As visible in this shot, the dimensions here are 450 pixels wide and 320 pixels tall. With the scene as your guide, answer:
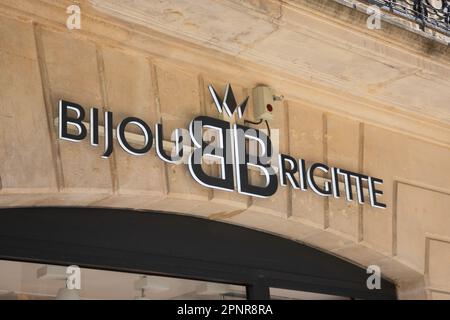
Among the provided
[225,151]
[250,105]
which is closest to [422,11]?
[250,105]

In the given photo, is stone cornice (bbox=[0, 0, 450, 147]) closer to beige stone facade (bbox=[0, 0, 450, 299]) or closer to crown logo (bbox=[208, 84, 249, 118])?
beige stone facade (bbox=[0, 0, 450, 299])

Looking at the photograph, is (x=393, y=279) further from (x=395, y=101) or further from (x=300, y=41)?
(x=300, y=41)

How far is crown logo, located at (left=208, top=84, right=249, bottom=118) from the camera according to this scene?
268 inches

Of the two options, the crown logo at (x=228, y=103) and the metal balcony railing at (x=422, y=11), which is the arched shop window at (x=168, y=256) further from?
the metal balcony railing at (x=422, y=11)

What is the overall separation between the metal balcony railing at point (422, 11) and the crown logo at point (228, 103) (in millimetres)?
1262

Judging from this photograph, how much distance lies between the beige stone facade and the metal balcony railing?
32cm

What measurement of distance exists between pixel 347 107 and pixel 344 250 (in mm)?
A: 1229

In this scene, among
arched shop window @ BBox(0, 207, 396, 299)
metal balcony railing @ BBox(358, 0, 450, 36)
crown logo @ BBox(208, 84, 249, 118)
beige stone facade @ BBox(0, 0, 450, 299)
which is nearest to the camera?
beige stone facade @ BBox(0, 0, 450, 299)

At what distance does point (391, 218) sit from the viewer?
25.5 feet

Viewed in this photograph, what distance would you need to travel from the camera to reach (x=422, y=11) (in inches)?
295

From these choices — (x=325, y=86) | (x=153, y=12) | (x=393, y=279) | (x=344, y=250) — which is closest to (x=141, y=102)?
(x=153, y=12)

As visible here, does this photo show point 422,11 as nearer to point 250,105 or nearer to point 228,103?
point 250,105

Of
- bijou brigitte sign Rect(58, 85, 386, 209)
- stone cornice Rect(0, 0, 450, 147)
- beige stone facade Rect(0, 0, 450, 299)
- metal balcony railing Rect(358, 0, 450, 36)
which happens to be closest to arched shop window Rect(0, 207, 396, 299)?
beige stone facade Rect(0, 0, 450, 299)

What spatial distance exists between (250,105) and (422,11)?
1.73 m
